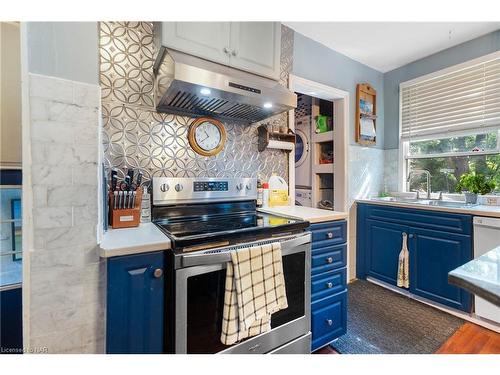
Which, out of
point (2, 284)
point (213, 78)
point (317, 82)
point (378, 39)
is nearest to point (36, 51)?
point (213, 78)

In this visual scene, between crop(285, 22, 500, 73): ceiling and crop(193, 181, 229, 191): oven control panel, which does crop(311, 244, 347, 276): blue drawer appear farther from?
crop(285, 22, 500, 73): ceiling

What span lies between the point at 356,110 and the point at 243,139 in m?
1.50

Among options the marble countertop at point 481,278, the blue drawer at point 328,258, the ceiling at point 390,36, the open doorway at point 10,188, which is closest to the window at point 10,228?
the open doorway at point 10,188

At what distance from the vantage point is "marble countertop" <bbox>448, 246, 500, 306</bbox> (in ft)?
1.81

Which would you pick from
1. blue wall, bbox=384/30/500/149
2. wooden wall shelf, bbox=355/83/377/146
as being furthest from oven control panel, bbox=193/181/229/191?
blue wall, bbox=384/30/500/149

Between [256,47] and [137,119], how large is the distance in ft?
2.83

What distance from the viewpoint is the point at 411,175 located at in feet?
9.02

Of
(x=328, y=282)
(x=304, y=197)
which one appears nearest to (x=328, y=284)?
(x=328, y=282)

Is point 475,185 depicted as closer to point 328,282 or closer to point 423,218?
point 423,218

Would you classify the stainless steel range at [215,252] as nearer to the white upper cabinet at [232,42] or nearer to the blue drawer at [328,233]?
the blue drawer at [328,233]

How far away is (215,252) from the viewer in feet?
3.56

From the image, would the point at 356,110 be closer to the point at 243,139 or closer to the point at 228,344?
the point at 243,139

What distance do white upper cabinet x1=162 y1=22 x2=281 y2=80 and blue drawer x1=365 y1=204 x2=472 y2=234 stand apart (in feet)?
5.56

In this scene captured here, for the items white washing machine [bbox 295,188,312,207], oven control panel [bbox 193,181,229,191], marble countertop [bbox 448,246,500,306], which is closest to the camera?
marble countertop [bbox 448,246,500,306]
